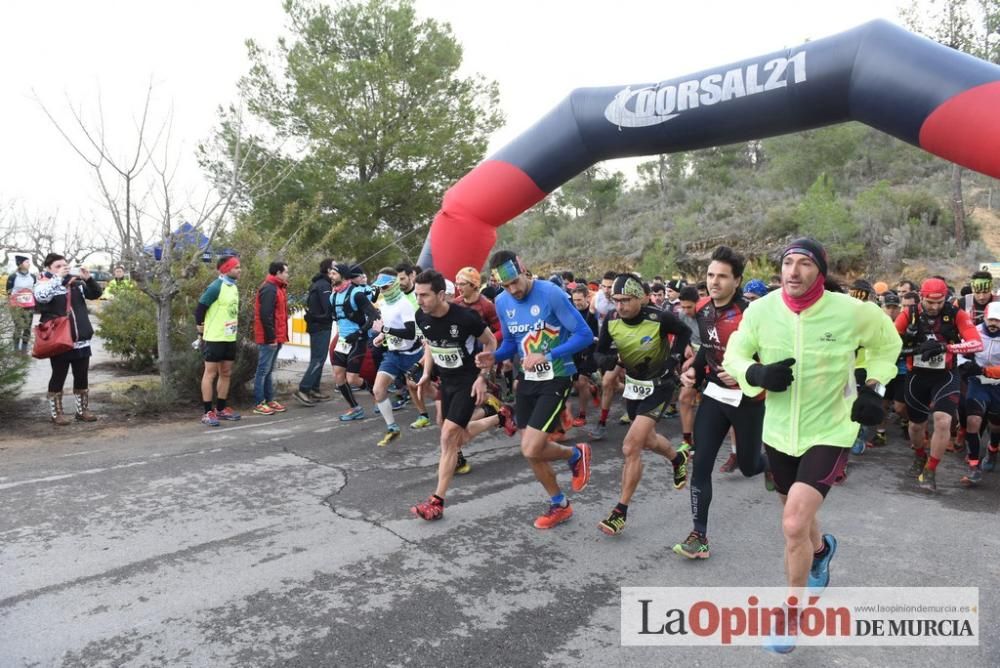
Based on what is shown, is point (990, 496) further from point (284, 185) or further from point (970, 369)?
point (284, 185)

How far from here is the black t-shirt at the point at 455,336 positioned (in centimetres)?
505

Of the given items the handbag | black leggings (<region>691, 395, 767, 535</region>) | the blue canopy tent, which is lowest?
black leggings (<region>691, 395, 767, 535</region>)

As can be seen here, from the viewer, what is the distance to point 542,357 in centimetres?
464

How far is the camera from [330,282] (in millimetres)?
9297

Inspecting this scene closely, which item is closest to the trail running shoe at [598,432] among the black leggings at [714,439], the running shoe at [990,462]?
the black leggings at [714,439]

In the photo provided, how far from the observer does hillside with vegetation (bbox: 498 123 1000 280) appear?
74.6 ft

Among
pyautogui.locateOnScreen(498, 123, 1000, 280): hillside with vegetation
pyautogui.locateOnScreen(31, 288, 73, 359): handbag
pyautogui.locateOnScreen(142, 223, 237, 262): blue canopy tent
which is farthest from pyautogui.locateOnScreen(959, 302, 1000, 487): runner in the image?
pyautogui.locateOnScreen(31, 288, 73, 359): handbag

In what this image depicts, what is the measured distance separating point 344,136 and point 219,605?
1767 cm

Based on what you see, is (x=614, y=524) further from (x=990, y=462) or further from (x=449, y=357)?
(x=990, y=462)

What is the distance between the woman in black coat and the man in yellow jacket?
756cm

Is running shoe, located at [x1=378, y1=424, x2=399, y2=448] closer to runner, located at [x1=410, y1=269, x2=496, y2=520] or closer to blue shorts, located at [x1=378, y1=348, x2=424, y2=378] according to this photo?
blue shorts, located at [x1=378, y1=348, x2=424, y2=378]

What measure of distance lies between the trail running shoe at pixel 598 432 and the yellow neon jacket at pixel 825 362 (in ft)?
13.9

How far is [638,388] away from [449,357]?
1.52 metres

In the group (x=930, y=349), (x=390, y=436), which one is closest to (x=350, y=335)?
(x=390, y=436)
